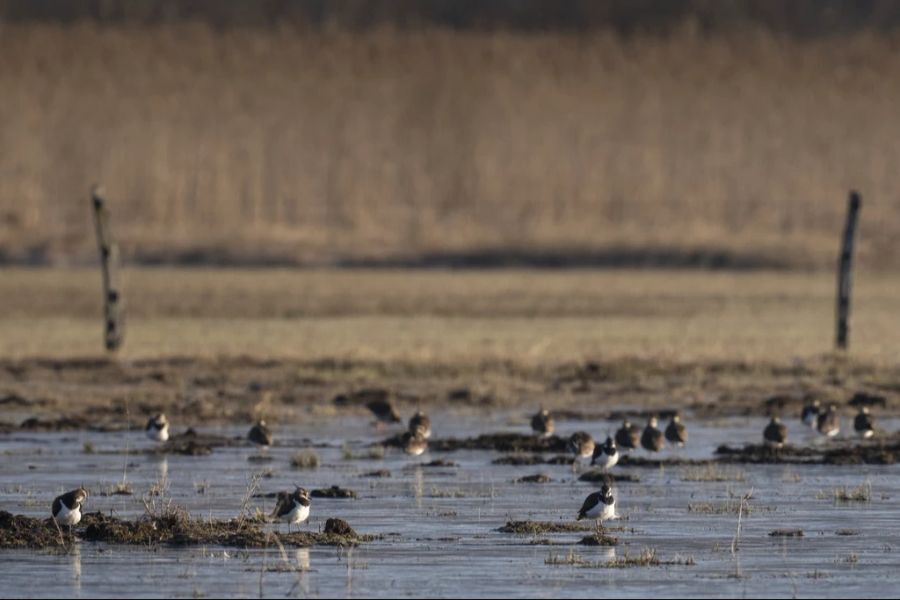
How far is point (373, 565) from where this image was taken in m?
15.8

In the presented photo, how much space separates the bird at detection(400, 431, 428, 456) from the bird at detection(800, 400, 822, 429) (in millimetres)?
5092

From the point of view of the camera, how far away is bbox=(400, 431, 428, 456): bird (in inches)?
907

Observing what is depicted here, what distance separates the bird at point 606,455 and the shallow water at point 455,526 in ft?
1.24

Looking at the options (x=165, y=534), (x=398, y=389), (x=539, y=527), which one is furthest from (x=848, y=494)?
(x=398, y=389)

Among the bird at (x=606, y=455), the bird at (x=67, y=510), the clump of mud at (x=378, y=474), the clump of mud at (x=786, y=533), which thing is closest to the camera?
the bird at (x=67, y=510)

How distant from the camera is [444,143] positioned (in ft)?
307

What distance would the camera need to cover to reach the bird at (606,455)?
70.8 ft

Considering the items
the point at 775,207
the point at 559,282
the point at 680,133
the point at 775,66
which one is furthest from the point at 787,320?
the point at 775,66

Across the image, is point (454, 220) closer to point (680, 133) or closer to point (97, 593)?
point (680, 133)

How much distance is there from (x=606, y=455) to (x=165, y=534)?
589 centimetres

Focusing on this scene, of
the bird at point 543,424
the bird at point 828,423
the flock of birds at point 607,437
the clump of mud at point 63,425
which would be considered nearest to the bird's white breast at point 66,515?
the flock of birds at point 607,437

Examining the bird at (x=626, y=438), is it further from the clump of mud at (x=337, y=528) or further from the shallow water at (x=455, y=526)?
the clump of mud at (x=337, y=528)

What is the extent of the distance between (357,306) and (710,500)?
2939cm

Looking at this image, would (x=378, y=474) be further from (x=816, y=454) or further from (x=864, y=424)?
(x=864, y=424)
